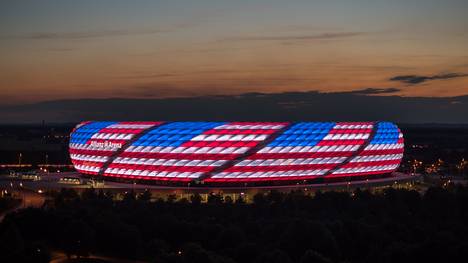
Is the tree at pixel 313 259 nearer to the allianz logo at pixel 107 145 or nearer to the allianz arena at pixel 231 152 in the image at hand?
the allianz arena at pixel 231 152

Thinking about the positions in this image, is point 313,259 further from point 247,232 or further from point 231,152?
point 231,152

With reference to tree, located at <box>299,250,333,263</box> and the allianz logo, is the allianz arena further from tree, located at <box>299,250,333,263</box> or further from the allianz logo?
tree, located at <box>299,250,333,263</box>

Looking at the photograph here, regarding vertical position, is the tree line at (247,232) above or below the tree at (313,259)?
above

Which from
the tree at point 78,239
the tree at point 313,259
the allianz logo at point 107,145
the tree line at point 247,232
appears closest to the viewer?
the tree at point 313,259

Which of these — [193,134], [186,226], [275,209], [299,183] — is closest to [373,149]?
[299,183]

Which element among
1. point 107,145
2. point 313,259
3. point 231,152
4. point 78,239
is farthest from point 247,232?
point 107,145

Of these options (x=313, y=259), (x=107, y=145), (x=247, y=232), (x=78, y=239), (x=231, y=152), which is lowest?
(x=313, y=259)

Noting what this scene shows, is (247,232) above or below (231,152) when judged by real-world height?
below

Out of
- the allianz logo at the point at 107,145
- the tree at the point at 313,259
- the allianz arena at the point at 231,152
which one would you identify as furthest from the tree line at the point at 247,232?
the allianz logo at the point at 107,145

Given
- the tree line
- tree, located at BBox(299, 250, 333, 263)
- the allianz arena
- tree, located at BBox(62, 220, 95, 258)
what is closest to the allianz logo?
the allianz arena
